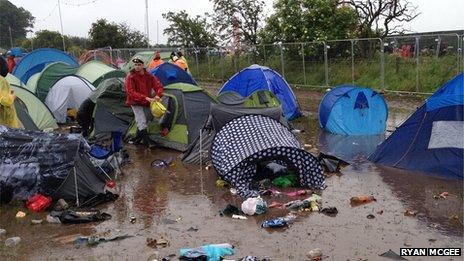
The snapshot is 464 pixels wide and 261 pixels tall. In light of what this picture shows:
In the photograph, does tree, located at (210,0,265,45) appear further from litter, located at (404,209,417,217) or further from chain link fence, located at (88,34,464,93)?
litter, located at (404,209,417,217)

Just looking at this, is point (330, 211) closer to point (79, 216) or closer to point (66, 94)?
point (79, 216)

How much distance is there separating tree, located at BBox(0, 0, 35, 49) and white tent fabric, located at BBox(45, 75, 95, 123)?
224 feet

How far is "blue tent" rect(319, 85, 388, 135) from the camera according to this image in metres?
12.0

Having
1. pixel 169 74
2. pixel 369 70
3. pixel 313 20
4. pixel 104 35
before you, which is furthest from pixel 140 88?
pixel 104 35

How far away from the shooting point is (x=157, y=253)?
5539 millimetres

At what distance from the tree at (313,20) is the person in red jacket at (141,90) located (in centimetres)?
1266

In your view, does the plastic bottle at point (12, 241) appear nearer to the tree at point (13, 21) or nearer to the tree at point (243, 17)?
the tree at point (243, 17)

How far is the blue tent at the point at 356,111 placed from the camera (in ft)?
39.5

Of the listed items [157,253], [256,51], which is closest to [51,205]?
[157,253]

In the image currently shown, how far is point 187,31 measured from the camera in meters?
33.8

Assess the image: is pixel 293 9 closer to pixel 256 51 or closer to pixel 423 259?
pixel 256 51

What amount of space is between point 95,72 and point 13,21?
242ft

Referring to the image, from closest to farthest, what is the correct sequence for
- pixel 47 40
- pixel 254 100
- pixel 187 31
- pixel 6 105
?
pixel 6 105, pixel 254 100, pixel 187 31, pixel 47 40

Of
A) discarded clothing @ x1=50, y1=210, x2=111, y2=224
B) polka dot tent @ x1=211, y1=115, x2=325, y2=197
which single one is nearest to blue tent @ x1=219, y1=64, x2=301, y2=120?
polka dot tent @ x1=211, y1=115, x2=325, y2=197
